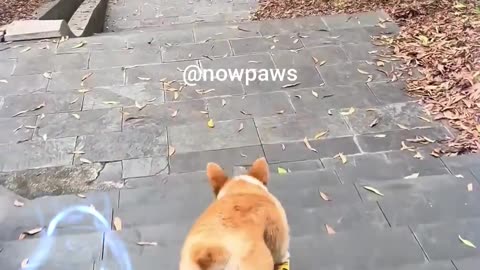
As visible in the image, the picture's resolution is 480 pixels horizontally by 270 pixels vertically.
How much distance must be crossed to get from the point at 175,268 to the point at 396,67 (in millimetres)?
3211

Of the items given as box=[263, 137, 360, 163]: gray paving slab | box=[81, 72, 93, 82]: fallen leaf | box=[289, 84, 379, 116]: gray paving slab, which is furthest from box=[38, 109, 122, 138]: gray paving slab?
box=[289, 84, 379, 116]: gray paving slab

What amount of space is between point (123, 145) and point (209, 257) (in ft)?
7.86

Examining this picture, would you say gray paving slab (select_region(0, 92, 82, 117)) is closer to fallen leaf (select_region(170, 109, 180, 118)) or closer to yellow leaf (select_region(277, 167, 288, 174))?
fallen leaf (select_region(170, 109, 180, 118))

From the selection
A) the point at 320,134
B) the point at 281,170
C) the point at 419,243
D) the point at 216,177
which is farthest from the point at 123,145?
the point at 419,243

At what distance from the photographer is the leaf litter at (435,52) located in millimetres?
4309

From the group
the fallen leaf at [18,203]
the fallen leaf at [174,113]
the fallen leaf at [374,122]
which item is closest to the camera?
the fallen leaf at [18,203]

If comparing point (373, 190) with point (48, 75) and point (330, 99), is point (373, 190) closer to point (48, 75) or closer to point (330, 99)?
point (330, 99)

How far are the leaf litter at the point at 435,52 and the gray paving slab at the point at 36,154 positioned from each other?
2.57m

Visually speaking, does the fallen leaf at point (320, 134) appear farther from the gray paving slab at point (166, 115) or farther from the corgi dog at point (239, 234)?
the corgi dog at point (239, 234)

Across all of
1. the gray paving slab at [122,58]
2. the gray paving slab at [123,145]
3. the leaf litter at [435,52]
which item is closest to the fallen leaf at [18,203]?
the gray paving slab at [123,145]

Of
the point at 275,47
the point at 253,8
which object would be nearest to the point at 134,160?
the point at 275,47

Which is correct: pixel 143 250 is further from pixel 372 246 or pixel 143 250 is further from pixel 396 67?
pixel 396 67

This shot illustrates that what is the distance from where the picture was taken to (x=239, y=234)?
1947 millimetres

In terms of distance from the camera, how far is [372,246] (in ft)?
8.77
